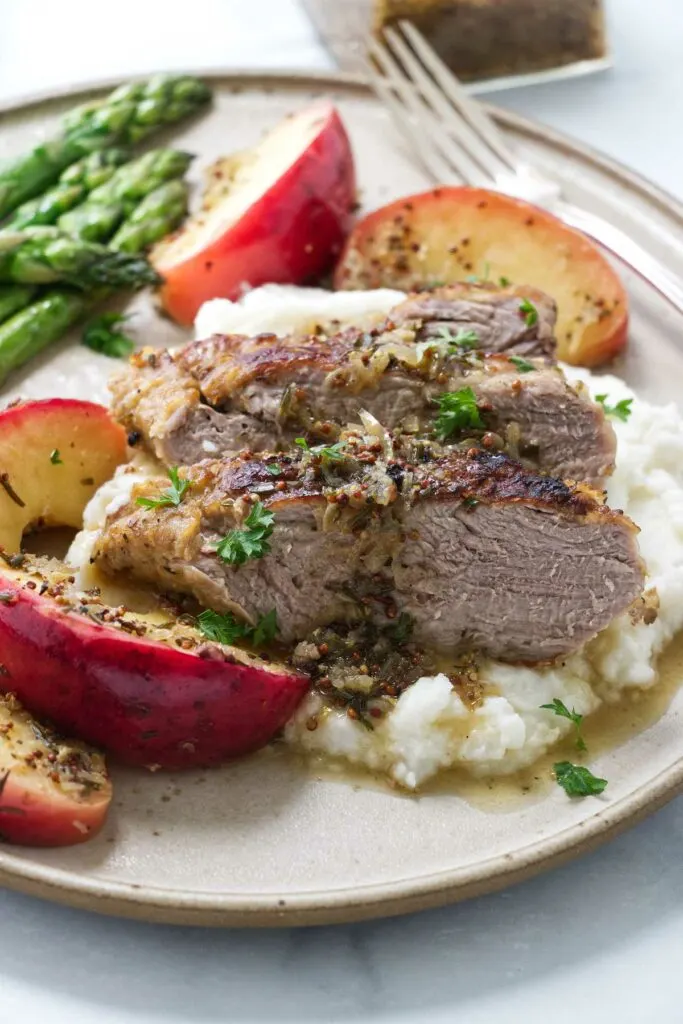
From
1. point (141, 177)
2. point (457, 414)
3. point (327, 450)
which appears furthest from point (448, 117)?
point (327, 450)

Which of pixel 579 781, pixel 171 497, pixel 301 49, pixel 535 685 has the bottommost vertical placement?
pixel 579 781

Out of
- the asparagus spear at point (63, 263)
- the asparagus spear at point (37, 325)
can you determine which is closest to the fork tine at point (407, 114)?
the asparagus spear at point (63, 263)

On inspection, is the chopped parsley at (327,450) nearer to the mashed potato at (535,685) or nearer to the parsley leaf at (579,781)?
the mashed potato at (535,685)

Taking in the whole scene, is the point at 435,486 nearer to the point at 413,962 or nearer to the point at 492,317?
the point at 492,317

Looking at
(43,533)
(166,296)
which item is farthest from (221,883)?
(166,296)

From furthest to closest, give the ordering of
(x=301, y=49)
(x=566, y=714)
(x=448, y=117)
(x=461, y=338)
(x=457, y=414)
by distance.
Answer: (x=301, y=49) < (x=448, y=117) < (x=461, y=338) < (x=457, y=414) < (x=566, y=714)

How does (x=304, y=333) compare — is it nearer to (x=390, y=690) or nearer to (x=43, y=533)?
(x=43, y=533)

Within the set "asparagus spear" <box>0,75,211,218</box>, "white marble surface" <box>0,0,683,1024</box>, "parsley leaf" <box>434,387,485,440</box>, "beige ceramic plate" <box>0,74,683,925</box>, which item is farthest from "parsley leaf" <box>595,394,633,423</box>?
"asparagus spear" <box>0,75,211,218</box>

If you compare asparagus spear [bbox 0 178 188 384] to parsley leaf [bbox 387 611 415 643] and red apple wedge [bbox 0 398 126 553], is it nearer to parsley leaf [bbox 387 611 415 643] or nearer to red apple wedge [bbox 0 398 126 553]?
red apple wedge [bbox 0 398 126 553]
